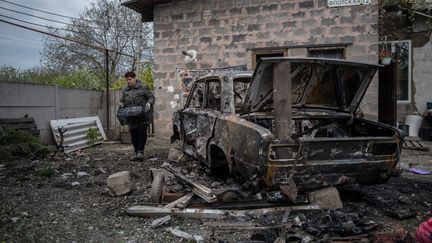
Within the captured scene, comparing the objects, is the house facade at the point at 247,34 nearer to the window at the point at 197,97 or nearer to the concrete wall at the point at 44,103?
the concrete wall at the point at 44,103

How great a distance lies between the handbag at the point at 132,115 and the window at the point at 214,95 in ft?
6.43

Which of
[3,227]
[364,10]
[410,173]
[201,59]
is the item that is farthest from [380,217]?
[201,59]

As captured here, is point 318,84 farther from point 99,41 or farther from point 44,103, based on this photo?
point 99,41

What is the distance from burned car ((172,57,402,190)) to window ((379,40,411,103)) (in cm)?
692

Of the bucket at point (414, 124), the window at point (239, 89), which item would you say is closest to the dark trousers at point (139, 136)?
the window at point (239, 89)

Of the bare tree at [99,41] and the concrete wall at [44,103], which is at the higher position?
the bare tree at [99,41]

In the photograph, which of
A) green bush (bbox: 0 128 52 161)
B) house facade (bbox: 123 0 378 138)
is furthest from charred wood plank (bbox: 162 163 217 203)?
house facade (bbox: 123 0 378 138)

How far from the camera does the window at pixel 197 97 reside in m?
6.43

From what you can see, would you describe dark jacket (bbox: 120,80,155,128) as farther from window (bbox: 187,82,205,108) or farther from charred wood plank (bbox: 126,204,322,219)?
charred wood plank (bbox: 126,204,322,219)

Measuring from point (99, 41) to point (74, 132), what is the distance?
1268cm

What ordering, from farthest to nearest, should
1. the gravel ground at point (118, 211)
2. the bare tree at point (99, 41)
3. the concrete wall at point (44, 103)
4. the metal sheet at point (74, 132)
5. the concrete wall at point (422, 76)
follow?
the bare tree at point (99, 41), the concrete wall at point (422, 76), the metal sheet at point (74, 132), the concrete wall at point (44, 103), the gravel ground at point (118, 211)

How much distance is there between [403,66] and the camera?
11.3 meters

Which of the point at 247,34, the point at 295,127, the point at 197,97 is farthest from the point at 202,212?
the point at 247,34

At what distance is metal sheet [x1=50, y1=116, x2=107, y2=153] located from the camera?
9.55 metres
